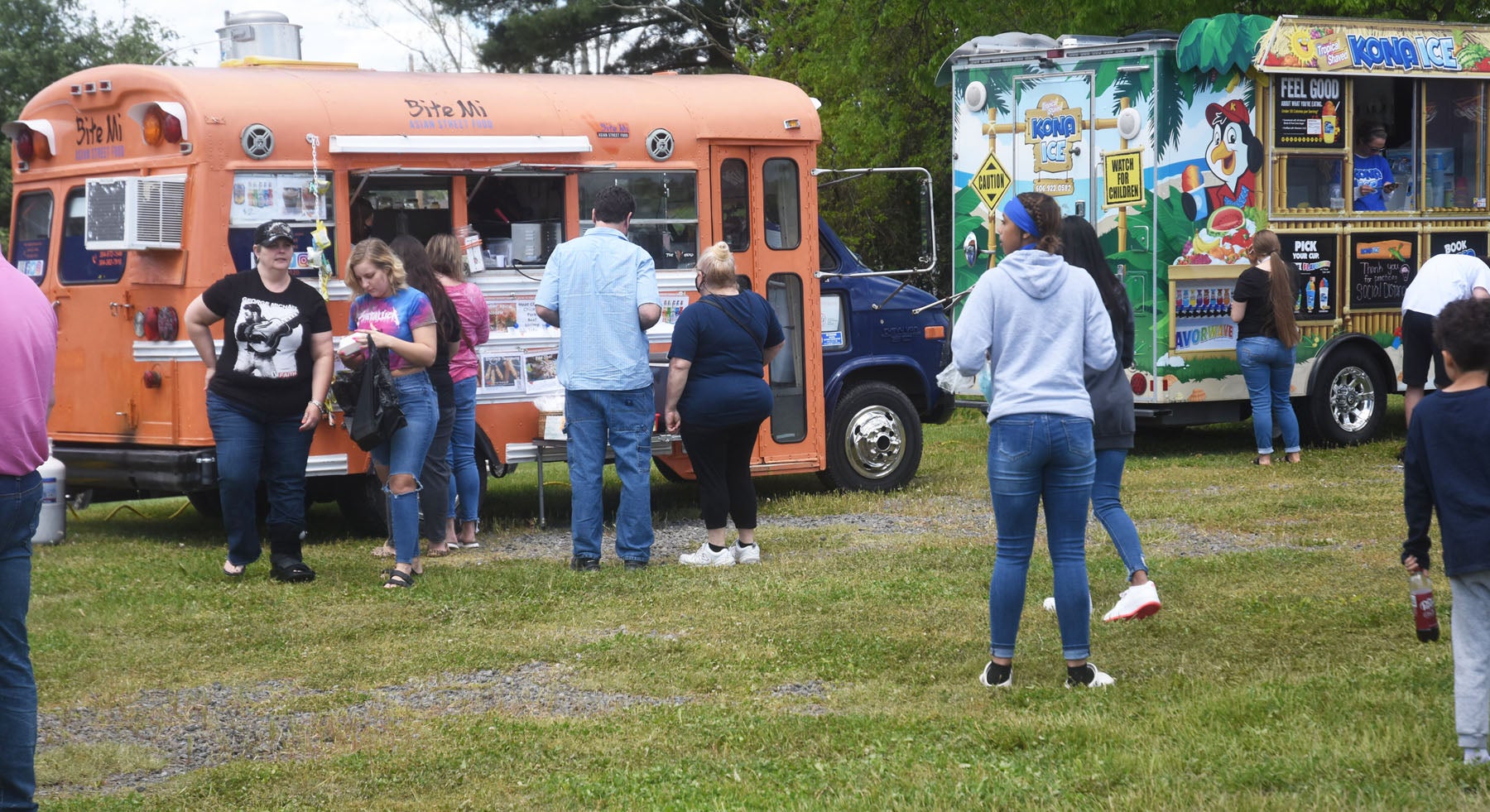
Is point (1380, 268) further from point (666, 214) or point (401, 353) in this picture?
point (401, 353)

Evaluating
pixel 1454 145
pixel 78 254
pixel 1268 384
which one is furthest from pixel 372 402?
pixel 1454 145

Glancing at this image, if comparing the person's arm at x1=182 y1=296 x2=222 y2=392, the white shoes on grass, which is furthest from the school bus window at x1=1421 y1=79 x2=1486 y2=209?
the person's arm at x1=182 y1=296 x2=222 y2=392

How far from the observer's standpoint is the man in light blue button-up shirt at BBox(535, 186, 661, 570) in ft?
27.5

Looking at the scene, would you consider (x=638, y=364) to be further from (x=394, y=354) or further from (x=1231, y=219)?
(x=1231, y=219)

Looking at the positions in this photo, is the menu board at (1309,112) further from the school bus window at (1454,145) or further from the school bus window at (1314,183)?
the school bus window at (1454,145)

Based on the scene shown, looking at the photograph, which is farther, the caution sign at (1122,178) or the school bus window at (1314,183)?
the school bus window at (1314,183)

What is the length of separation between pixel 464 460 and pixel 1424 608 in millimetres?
5731

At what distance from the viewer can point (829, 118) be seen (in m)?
22.5

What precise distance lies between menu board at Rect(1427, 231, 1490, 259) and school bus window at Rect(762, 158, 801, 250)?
19.6 ft

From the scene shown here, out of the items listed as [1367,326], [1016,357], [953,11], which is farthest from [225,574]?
[953,11]

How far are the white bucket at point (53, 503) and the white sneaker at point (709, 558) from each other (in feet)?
12.8

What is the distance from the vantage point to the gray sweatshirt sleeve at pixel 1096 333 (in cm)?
577

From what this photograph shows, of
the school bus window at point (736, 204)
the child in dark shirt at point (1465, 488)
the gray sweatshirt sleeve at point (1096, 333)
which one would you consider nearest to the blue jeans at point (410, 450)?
the school bus window at point (736, 204)

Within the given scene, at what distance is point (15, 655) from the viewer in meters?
4.31
